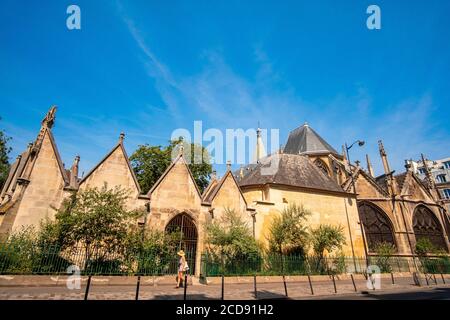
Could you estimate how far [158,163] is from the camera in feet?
84.6

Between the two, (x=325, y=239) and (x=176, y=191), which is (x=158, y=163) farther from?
(x=325, y=239)

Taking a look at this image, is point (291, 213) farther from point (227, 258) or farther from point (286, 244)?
point (227, 258)

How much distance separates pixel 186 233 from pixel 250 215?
4.98 metres

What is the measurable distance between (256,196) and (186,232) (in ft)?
23.7

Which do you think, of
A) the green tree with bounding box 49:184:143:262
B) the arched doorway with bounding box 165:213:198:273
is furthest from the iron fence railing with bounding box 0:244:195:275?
the arched doorway with bounding box 165:213:198:273

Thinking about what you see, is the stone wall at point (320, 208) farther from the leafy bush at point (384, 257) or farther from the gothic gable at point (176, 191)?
the gothic gable at point (176, 191)

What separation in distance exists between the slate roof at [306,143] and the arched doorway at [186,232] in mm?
19707

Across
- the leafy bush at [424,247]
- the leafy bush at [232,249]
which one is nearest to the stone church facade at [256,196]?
the leafy bush at [424,247]

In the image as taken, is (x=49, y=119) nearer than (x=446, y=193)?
Yes

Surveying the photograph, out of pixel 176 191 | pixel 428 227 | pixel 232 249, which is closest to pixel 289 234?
pixel 232 249

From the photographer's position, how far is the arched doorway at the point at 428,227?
2323cm

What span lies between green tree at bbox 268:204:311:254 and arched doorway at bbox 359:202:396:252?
9.64 metres

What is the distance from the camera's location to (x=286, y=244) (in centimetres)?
1703

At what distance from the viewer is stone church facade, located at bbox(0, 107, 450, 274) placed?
14.1 m
